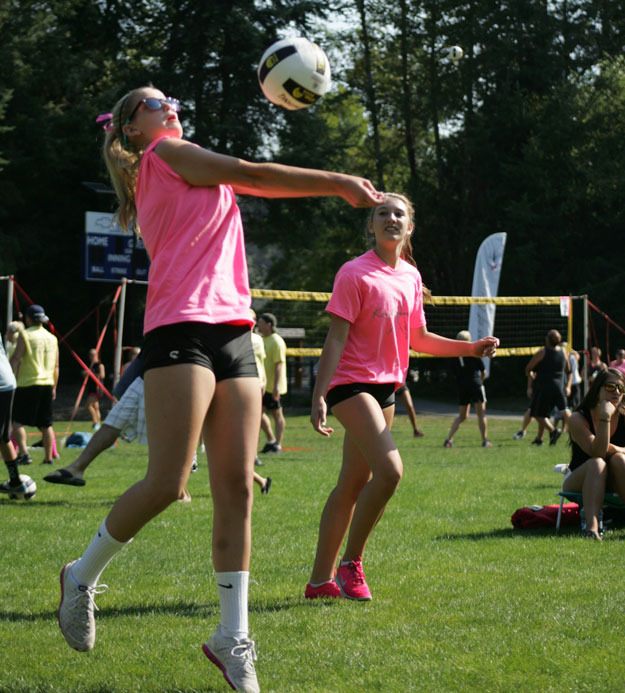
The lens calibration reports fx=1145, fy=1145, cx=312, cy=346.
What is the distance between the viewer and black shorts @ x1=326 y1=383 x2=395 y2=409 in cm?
585

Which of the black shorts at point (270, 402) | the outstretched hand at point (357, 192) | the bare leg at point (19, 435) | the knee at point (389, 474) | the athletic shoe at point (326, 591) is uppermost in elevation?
the outstretched hand at point (357, 192)

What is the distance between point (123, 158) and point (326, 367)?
1.71 metres

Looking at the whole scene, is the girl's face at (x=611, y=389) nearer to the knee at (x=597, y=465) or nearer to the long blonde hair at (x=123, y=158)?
the knee at (x=597, y=465)

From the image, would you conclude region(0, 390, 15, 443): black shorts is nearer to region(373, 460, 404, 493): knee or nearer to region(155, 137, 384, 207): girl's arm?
region(373, 460, 404, 493): knee

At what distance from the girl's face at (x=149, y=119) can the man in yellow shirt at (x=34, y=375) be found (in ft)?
34.7

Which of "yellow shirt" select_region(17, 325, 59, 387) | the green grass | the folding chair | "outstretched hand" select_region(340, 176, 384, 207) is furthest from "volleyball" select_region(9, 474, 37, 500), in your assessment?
"outstretched hand" select_region(340, 176, 384, 207)

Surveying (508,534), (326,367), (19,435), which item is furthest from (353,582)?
(19,435)

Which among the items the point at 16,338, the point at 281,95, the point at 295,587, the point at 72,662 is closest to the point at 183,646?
the point at 72,662

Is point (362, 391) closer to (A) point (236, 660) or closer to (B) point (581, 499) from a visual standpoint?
(A) point (236, 660)

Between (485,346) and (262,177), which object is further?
(485,346)

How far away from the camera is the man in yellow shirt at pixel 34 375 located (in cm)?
1470

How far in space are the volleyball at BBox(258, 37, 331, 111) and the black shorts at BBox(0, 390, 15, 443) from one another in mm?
5301

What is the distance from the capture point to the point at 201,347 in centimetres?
408

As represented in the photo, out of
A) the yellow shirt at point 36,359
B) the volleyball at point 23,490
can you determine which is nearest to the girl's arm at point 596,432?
the volleyball at point 23,490
